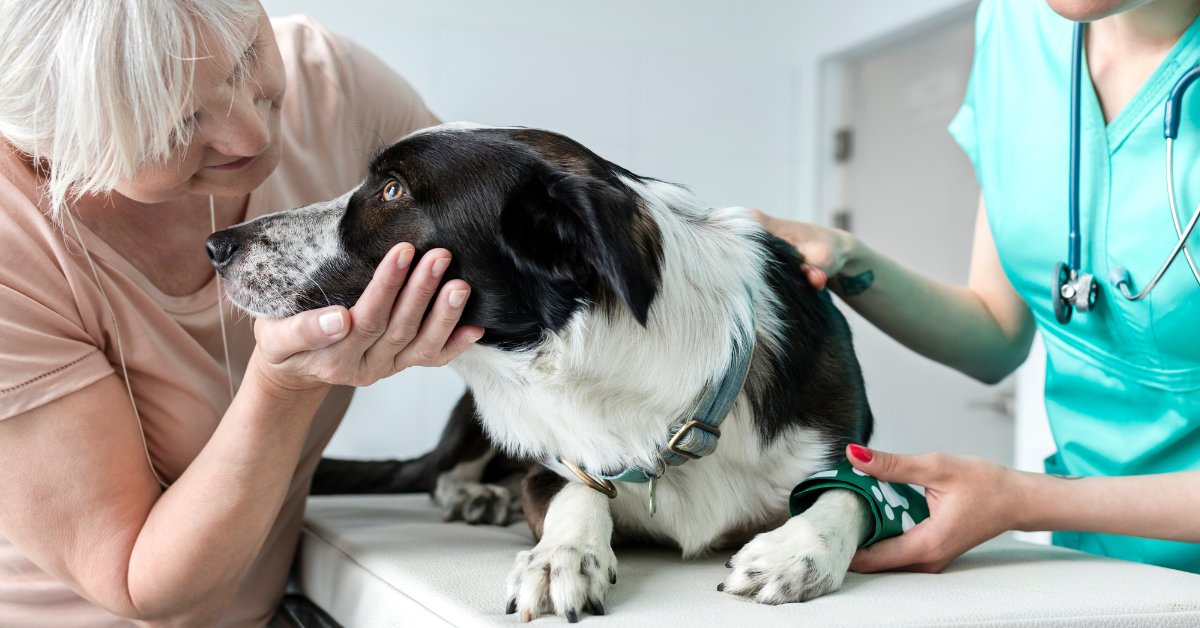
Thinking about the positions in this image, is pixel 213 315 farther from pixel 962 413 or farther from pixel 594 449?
pixel 962 413

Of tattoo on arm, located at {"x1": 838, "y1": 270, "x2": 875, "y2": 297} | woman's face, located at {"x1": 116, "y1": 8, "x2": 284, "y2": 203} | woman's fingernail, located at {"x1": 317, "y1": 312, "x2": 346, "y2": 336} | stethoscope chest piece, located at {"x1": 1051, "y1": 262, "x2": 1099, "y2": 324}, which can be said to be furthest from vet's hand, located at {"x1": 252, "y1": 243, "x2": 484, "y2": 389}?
stethoscope chest piece, located at {"x1": 1051, "y1": 262, "x2": 1099, "y2": 324}

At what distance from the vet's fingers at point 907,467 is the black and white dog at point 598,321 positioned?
57 millimetres

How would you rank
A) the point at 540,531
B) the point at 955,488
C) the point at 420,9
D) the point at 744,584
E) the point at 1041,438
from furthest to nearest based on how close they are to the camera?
the point at 420,9 → the point at 1041,438 → the point at 540,531 → the point at 955,488 → the point at 744,584

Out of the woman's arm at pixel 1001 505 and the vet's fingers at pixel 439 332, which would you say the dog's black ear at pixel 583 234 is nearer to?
the vet's fingers at pixel 439 332

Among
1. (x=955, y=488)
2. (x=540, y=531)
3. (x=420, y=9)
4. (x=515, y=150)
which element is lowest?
(x=540, y=531)

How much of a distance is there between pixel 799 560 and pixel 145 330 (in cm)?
83

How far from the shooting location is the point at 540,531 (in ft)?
4.07

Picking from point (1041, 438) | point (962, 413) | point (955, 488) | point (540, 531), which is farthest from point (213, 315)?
point (962, 413)

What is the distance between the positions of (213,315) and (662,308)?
2.01 ft

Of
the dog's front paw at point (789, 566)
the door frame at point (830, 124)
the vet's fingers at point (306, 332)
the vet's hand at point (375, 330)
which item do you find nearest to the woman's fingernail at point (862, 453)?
the dog's front paw at point (789, 566)

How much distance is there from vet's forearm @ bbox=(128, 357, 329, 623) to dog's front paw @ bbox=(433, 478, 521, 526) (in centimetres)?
43

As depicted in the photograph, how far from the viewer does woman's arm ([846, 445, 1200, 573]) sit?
1082 millimetres

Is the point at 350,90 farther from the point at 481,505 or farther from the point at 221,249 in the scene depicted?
the point at 481,505

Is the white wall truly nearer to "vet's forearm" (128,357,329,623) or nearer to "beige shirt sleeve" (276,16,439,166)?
"beige shirt sleeve" (276,16,439,166)
